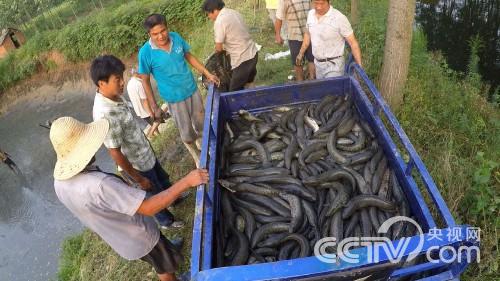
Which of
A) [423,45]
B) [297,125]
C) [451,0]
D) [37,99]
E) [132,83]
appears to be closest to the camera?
[297,125]

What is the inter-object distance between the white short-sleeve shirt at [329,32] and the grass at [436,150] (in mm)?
1389

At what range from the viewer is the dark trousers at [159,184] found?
4.15 metres

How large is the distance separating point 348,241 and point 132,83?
4.01 metres

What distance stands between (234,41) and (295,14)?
3.63 ft

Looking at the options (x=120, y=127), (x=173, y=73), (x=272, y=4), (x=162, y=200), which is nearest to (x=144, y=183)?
(x=120, y=127)

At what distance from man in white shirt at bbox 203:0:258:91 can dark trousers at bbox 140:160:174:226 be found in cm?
170

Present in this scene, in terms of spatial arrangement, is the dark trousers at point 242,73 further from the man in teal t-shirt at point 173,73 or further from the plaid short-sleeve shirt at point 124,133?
the plaid short-sleeve shirt at point 124,133

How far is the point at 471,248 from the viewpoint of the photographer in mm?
2375

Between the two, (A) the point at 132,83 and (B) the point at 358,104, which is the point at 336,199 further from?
(A) the point at 132,83

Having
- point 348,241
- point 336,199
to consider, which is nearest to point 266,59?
point 336,199

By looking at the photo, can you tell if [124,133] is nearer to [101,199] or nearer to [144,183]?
[144,183]

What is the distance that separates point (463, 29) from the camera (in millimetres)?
9680

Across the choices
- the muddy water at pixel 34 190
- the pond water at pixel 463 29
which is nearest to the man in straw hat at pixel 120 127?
the muddy water at pixel 34 190

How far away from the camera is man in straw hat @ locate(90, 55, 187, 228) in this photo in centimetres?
325
